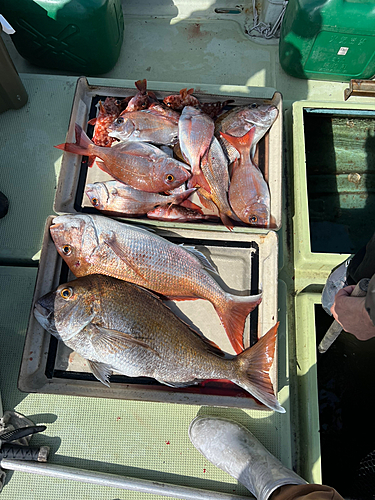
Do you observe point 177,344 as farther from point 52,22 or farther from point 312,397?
point 52,22

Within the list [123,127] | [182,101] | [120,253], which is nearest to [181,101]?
[182,101]

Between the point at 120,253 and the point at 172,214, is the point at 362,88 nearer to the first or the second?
the point at 172,214

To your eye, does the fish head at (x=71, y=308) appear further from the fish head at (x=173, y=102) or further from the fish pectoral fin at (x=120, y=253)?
the fish head at (x=173, y=102)

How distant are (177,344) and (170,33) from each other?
2.90 metres

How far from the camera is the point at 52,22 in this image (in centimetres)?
232

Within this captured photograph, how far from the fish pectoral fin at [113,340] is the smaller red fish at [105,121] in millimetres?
1270

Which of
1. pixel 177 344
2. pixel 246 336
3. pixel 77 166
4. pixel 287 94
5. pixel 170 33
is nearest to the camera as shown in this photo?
pixel 177 344

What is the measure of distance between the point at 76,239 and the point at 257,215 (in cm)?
111

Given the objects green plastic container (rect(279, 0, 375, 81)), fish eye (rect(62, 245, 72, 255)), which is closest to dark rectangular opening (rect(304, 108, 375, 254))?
green plastic container (rect(279, 0, 375, 81))

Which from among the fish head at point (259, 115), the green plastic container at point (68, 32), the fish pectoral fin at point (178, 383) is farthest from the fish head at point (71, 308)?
the green plastic container at point (68, 32)

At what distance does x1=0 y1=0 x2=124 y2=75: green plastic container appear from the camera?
2.25m

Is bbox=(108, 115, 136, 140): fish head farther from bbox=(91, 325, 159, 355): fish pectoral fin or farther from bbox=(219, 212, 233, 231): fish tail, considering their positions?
bbox=(91, 325, 159, 355): fish pectoral fin

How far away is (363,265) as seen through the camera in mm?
1485

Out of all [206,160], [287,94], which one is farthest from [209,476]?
[287,94]
